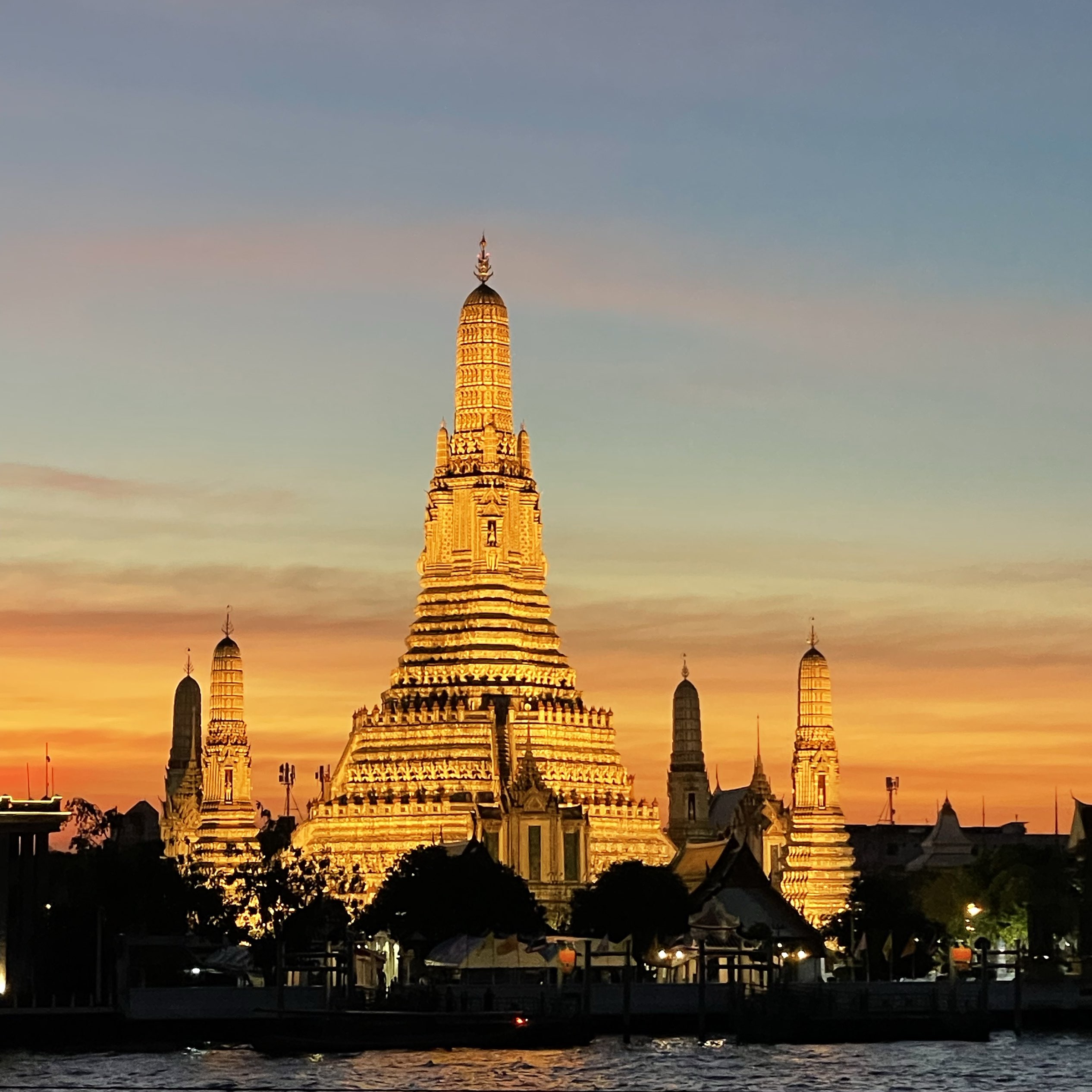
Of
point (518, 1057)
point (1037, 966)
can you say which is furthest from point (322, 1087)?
point (1037, 966)

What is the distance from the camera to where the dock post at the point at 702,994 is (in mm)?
128500

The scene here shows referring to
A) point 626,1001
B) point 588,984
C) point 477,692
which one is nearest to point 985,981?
point 626,1001

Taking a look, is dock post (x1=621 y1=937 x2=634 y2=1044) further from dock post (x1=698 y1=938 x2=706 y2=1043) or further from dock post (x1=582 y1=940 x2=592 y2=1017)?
dock post (x1=698 y1=938 x2=706 y2=1043)

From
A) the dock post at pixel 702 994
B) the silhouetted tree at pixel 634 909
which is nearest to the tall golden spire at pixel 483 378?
the silhouetted tree at pixel 634 909

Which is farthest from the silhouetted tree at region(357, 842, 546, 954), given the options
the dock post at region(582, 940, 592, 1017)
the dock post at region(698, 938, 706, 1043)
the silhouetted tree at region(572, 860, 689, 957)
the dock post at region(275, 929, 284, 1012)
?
the dock post at region(275, 929, 284, 1012)

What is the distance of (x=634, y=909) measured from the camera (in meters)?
163

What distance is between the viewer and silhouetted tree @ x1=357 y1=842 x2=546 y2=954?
6161 inches

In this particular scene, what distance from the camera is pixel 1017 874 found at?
17612cm

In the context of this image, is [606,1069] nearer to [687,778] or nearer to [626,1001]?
[626,1001]

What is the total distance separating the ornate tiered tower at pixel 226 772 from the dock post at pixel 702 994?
5541 cm

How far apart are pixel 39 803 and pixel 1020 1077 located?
138ft

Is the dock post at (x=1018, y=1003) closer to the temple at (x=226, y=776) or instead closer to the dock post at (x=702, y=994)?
the dock post at (x=702, y=994)

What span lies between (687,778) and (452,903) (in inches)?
1586

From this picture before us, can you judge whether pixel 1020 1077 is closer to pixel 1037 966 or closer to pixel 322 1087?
pixel 322 1087
